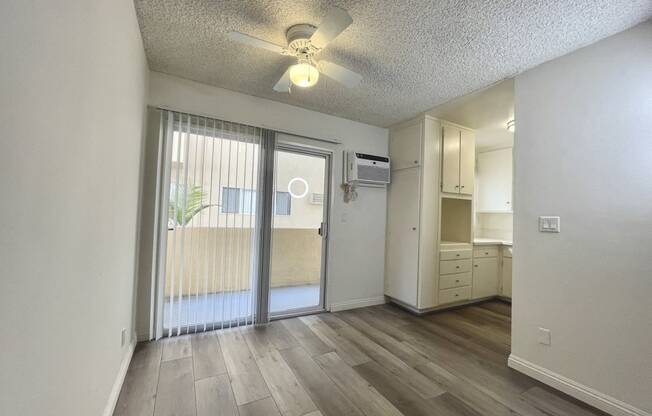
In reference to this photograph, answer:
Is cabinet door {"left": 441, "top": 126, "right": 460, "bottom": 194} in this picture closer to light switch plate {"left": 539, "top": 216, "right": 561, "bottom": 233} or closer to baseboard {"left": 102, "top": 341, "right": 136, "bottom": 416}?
light switch plate {"left": 539, "top": 216, "right": 561, "bottom": 233}

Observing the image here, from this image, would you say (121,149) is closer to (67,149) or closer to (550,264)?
(67,149)

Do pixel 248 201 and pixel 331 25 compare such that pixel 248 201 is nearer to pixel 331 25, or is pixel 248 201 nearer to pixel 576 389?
pixel 331 25

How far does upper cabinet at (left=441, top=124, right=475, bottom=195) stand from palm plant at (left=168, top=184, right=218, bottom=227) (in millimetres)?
2898

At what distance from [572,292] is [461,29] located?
6.63 ft

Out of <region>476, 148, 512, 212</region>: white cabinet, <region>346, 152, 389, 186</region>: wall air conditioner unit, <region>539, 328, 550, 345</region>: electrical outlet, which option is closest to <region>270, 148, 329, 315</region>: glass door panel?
<region>346, 152, 389, 186</region>: wall air conditioner unit

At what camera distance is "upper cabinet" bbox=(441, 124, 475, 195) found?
11.2ft

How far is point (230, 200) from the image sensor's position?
8.82ft

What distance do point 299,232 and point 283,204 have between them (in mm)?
429

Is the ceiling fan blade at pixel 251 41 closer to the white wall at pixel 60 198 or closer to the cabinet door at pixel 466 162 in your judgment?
the white wall at pixel 60 198

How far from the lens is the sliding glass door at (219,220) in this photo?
96.9 inches

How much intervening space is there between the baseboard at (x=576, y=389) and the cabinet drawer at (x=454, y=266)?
4.20 ft

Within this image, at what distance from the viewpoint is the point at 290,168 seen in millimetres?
3188

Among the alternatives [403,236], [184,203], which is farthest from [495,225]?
[184,203]

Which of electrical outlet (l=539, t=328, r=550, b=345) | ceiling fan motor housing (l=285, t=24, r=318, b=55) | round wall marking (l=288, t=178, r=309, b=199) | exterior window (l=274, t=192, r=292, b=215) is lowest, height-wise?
electrical outlet (l=539, t=328, r=550, b=345)
